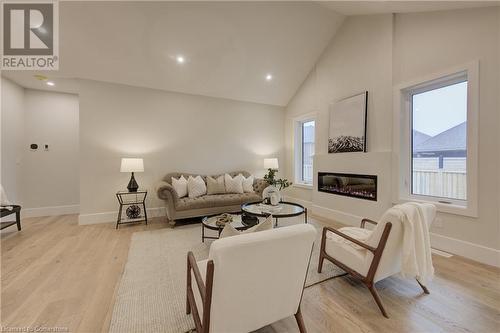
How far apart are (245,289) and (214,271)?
0.78 feet

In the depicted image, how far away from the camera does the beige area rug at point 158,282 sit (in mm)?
1521

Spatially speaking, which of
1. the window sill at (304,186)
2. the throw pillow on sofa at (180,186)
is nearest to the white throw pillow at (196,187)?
the throw pillow on sofa at (180,186)

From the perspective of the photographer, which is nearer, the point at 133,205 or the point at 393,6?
the point at 393,6

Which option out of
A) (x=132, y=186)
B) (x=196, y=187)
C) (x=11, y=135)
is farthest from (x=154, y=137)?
(x=11, y=135)

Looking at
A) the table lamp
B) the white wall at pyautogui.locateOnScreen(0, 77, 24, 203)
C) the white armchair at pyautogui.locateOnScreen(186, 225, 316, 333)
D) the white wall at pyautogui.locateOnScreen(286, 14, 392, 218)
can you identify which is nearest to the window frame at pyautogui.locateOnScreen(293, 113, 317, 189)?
the white wall at pyautogui.locateOnScreen(286, 14, 392, 218)

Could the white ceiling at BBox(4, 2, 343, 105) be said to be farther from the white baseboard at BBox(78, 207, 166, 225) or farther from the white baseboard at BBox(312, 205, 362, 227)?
the white baseboard at BBox(312, 205, 362, 227)

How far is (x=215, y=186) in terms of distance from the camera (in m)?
4.38

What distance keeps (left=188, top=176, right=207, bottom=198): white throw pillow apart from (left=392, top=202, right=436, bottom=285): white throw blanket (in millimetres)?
3367

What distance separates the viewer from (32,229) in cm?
356

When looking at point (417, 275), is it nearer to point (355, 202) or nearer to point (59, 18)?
point (355, 202)

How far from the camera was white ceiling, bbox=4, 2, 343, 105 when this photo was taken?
3074 millimetres

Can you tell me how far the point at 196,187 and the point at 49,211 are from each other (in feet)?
11.0

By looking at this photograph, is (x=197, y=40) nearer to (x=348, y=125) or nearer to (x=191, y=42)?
(x=191, y=42)

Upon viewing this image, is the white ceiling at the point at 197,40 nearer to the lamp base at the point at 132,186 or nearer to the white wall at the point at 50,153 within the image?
the white wall at the point at 50,153
